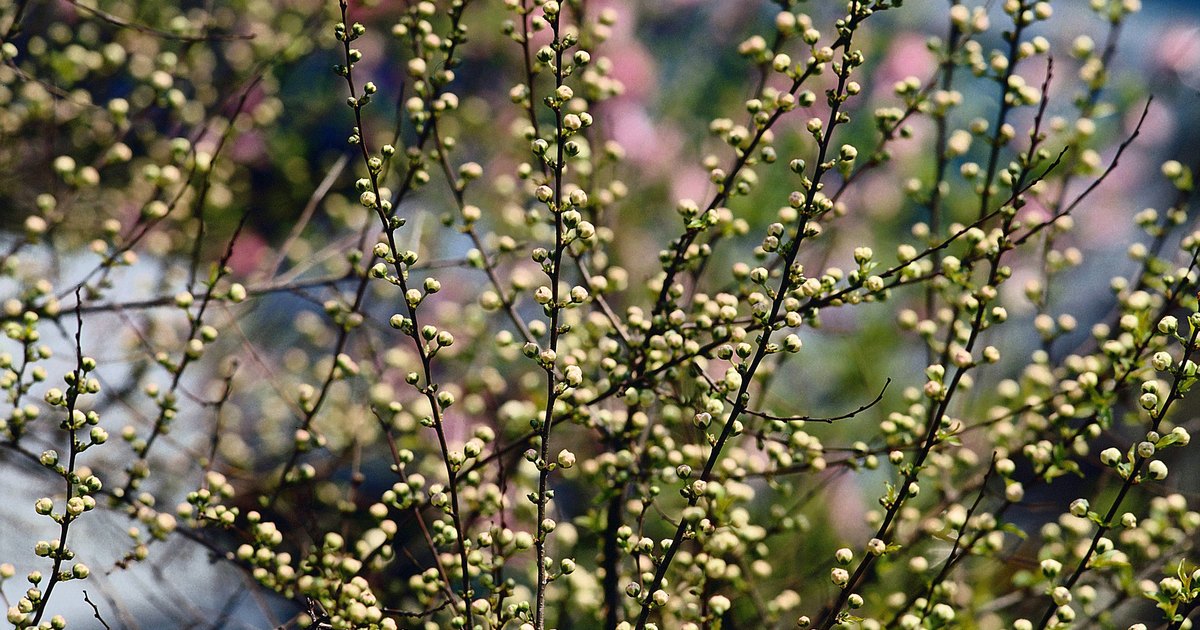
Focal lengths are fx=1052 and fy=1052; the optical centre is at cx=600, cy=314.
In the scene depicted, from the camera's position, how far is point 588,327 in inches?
34.7

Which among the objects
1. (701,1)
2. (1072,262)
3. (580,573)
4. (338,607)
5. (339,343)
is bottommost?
(338,607)

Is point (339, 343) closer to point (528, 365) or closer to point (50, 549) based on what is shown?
point (50, 549)

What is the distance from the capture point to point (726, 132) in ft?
2.76

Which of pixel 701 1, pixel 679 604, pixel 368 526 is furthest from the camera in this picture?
pixel 701 1

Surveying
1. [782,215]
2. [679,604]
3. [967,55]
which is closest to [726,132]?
[782,215]

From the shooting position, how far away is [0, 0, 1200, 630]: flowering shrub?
2.34 feet

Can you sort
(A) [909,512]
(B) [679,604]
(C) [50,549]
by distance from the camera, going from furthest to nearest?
(A) [909,512], (B) [679,604], (C) [50,549]

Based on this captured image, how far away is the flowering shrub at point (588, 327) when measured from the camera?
0.71m

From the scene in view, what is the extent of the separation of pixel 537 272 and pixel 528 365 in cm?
15

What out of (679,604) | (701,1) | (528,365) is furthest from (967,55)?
(701,1)

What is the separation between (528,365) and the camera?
1363mm

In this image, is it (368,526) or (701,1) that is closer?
(368,526)

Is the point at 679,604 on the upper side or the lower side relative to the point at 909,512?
lower

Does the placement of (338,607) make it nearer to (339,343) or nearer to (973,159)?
(339,343)
